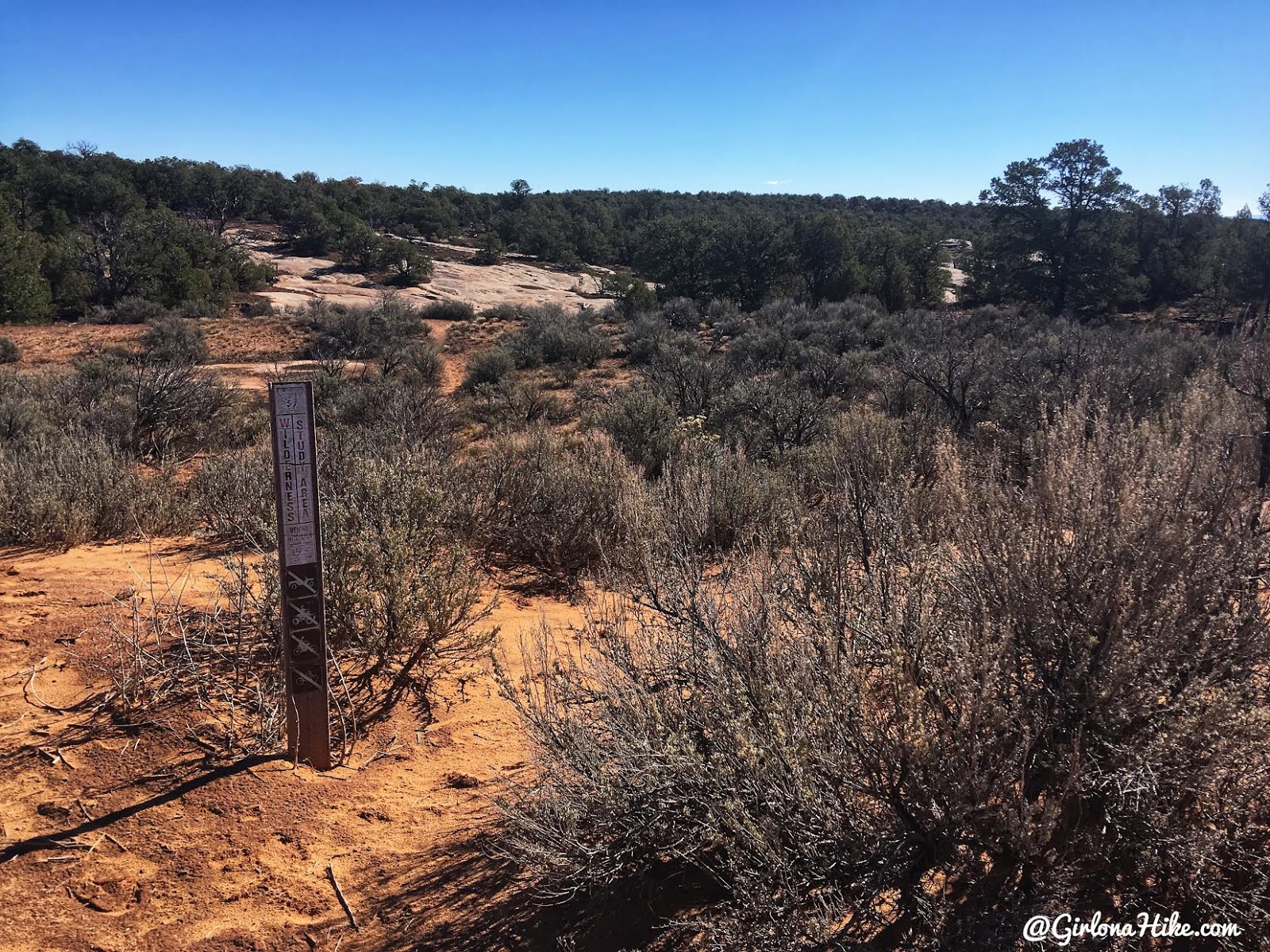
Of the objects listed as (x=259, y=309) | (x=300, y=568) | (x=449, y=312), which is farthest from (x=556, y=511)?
(x=259, y=309)

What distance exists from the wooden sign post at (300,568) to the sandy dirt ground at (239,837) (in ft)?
0.76

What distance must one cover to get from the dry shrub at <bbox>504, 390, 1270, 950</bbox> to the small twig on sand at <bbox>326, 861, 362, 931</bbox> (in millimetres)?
597

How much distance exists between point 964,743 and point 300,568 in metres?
2.56

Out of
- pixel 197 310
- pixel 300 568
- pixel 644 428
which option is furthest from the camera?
pixel 197 310

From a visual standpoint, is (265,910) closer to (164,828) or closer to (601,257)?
(164,828)

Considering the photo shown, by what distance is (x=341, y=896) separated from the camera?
2637 millimetres

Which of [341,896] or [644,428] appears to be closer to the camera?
[341,896]

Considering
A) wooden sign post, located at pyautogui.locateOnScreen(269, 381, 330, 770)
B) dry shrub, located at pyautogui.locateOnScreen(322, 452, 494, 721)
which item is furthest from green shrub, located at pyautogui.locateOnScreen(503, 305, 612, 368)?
wooden sign post, located at pyautogui.locateOnScreen(269, 381, 330, 770)

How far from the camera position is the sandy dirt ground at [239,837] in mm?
2463

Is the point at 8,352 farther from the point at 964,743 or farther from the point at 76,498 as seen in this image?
the point at 964,743

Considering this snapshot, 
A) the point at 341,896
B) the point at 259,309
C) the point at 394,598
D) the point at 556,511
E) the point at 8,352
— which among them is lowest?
the point at 341,896

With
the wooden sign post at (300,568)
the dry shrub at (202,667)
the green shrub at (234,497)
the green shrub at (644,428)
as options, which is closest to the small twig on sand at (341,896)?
the wooden sign post at (300,568)

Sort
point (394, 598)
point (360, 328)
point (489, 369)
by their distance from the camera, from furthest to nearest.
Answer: point (360, 328) < point (489, 369) < point (394, 598)

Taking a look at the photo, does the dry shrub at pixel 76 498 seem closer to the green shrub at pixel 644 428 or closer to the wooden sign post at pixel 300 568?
the wooden sign post at pixel 300 568
